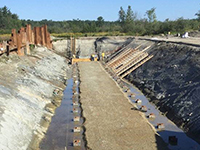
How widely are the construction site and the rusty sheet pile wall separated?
13 centimetres

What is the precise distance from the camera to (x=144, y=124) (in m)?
15.4

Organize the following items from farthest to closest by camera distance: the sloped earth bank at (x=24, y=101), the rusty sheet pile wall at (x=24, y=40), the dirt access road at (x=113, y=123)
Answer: the rusty sheet pile wall at (x=24, y=40) → the dirt access road at (x=113, y=123) → the sloped earth bank at (x=24, y=101)

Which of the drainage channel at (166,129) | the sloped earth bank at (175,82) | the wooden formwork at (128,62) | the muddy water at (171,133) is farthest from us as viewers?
the wooden formwork at (128,62)

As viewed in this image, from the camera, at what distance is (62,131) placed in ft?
48.9

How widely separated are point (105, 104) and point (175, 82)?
6209 millimetres

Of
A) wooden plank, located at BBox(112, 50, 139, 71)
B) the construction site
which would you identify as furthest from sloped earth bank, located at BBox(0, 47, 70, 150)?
wooden plank, located at BBox(112, 50, 139, 71)

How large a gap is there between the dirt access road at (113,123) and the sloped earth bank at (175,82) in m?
2.25

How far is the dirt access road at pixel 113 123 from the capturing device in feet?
42.5

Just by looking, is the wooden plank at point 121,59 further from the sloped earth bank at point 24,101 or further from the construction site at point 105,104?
the sloped earth bank at point 24,101

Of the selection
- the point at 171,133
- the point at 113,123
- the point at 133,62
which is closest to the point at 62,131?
the point at 113,123

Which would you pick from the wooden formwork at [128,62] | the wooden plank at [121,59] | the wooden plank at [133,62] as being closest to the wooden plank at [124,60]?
the wooden formwork at [128,62]

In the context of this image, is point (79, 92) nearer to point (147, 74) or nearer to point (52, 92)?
point (52, 92)

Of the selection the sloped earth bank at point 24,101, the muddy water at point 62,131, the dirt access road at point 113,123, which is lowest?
the muddy water at point 62,131

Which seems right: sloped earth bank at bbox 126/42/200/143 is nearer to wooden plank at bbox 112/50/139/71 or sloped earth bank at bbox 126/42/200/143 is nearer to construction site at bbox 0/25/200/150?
construction site at bbox 0/25/200/150
